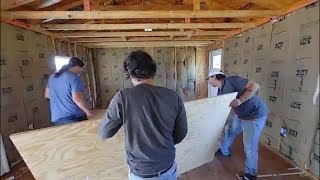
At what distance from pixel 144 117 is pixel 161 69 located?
5661mm

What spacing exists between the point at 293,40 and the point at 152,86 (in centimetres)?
150

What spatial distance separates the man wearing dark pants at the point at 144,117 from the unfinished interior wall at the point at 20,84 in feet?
1.37

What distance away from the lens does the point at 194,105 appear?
5.84 ft

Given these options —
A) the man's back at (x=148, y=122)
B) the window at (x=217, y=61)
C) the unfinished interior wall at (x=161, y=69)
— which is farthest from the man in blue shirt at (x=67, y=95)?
the unfinished interior wall at (x=161, y=69)

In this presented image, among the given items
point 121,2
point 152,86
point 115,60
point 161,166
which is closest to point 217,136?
point 161,166

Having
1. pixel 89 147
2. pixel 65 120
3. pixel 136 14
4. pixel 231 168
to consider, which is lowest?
pixel 231 168

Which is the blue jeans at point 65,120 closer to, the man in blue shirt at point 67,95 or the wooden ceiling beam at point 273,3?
the man in blue shirt at point 67,95

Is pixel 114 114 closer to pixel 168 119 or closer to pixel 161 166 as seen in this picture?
pixel 168 119

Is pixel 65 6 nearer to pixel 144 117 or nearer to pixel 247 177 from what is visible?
pixel 144 117

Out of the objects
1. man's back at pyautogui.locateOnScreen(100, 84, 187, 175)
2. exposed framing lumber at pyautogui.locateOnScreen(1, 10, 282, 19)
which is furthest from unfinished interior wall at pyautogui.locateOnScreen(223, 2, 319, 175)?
man's back at pyautogui.locateOnScreen(100, 84, 187, 175)

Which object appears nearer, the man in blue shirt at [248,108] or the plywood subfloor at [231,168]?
the man in blue shirt at [248,108]

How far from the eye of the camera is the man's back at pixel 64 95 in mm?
1663

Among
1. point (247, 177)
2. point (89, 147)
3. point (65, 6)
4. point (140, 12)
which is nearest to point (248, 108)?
point (247, 177)

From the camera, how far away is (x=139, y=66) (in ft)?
3.24
